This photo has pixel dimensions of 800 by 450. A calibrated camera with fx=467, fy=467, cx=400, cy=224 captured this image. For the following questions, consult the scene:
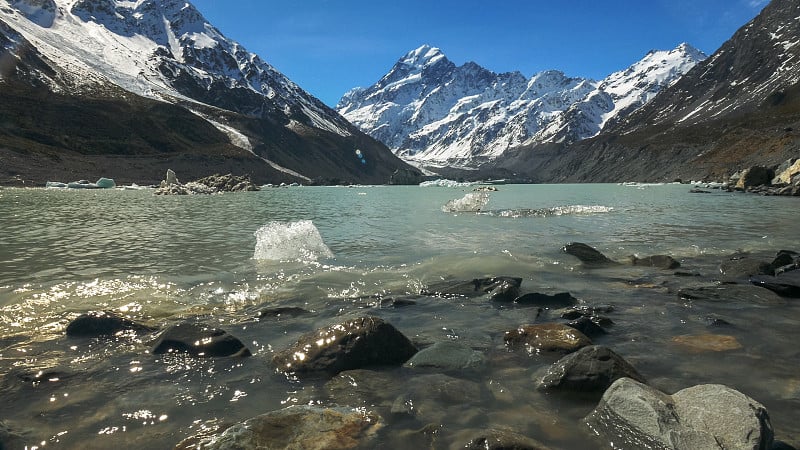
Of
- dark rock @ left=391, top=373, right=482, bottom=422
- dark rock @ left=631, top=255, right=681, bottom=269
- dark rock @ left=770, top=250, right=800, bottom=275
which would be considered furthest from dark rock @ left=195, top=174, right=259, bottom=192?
dark rock @ left=391, top=373, right=482, bottom=422

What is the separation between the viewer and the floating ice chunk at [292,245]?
19.2 meters

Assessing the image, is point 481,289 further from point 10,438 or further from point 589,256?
point 10,438

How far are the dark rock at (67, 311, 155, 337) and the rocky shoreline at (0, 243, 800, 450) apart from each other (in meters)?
0.02

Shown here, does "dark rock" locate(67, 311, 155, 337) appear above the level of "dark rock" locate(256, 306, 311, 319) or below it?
above

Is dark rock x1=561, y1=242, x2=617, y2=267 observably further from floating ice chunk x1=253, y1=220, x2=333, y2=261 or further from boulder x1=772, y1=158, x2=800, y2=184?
boulder x1=772, y1=158, x2=800, y2=184

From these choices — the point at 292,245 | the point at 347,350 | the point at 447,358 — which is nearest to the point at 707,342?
the point at 447,358

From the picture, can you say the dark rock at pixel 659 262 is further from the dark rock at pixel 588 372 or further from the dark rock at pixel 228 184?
the dark rock at pixel 228 184

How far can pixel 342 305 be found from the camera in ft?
40.1

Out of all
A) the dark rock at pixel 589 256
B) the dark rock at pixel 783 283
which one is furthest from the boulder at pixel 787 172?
the dark rock at pixel 783 283

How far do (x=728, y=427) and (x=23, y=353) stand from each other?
10978 millimetres

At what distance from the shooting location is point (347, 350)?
7.95 m

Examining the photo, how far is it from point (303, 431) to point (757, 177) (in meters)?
89.6

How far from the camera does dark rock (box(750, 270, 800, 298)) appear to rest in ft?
38.8

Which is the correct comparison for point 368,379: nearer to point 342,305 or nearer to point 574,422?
point 574,422
